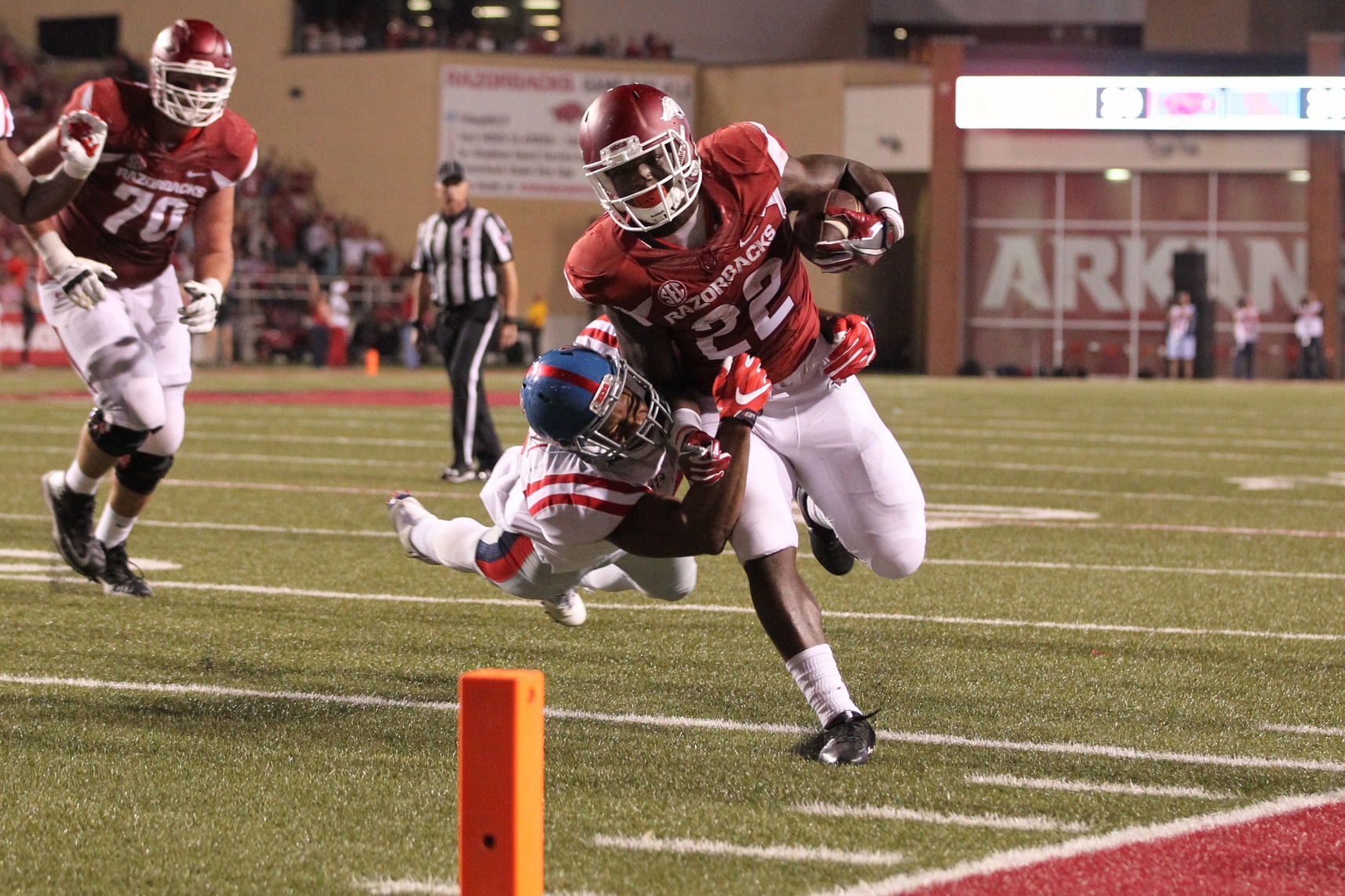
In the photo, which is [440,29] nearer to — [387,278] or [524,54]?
[524,54]

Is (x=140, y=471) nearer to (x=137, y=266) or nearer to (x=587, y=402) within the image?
(x=137, y=266)

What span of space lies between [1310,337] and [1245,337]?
1.00m

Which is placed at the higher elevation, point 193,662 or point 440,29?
point 440,29

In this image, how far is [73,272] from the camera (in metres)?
5.49

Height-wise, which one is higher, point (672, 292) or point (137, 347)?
point (672, 292)

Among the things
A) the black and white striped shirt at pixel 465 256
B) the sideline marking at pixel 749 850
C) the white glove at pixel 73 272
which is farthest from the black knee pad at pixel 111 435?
the black and white striped shirt at pixel 465 256

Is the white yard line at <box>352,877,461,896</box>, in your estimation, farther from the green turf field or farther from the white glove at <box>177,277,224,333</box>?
the white glove at <box>177,277,224,333</box>

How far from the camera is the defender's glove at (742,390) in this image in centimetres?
369

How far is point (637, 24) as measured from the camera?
31578mm

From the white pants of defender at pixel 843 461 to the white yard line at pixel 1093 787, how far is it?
2.81ft

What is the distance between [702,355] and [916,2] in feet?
A: 97.6

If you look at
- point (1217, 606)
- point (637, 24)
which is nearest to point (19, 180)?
point (1217, 606)

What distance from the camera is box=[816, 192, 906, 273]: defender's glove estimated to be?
3.90 meters

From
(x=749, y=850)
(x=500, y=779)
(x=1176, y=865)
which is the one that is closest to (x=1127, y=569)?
(x=1176, y=865)
